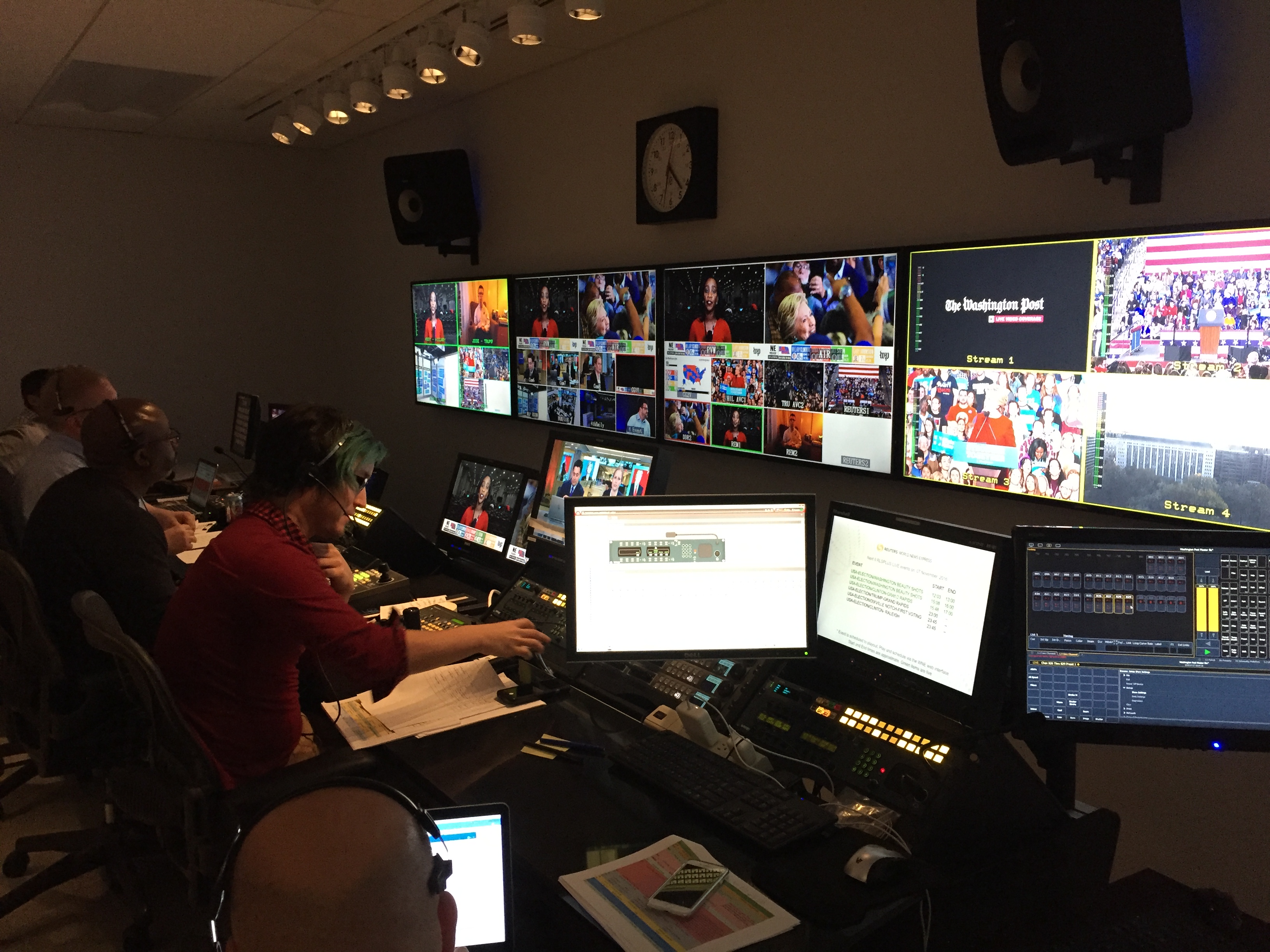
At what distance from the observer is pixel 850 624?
1.75 metres

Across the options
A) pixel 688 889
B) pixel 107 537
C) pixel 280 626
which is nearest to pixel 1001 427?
pixel 688 889

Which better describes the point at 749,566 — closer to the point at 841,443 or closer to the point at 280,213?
the point at 841,443

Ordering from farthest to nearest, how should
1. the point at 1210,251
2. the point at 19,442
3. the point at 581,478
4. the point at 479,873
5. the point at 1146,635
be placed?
the point at 19,442
the point at 581,478
the point at 1210,251
the point at 1146,635
the point at 479,873

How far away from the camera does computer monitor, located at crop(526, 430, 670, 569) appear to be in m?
2.23

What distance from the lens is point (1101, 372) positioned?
243cm

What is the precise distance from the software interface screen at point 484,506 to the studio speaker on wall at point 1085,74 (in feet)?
5.23

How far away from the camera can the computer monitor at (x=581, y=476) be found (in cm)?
223

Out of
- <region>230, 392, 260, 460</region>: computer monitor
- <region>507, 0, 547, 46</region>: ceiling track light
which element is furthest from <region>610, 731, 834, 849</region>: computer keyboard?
<region>230, 392, 260, 460</region>: computer monitor

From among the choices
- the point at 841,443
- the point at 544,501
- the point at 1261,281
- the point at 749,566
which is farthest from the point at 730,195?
the point at 749,566

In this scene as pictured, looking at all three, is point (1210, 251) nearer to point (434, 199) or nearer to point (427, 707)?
point (427, 707)

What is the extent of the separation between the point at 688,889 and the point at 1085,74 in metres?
1.88

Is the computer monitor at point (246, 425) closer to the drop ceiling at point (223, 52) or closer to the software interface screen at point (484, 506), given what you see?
the drop ceiling at point (223, 52)

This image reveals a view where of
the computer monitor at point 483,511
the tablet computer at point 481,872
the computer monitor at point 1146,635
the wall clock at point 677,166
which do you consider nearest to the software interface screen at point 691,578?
the computer monitor at point 1146,635

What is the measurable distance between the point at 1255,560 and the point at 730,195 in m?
2.42
